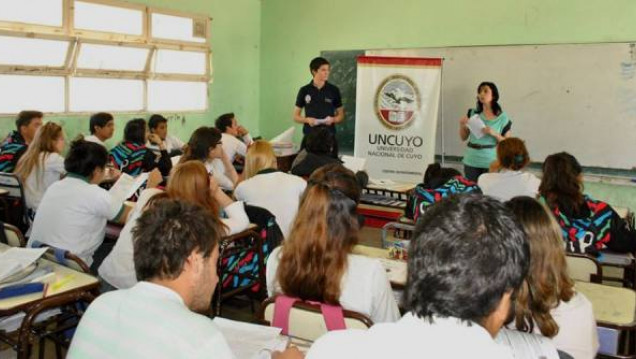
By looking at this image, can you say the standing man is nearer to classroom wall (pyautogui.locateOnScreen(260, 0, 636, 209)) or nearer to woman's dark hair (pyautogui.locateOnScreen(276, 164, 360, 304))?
classroom wall (pyautogui.locateOnScreen(260, 0, 636, 209))

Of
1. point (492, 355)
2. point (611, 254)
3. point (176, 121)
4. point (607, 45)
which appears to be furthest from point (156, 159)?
point (492, 355)

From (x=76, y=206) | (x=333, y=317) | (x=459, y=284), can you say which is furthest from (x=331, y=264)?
(x=76, y=206)

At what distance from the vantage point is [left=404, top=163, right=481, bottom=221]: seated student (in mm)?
3674

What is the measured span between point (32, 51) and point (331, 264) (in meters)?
5.06

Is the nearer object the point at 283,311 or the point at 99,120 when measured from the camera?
the point at 283,311

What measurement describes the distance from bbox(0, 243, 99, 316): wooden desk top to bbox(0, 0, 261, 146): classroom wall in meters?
4.92

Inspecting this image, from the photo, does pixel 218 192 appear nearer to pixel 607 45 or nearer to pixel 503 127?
pixel 503 127

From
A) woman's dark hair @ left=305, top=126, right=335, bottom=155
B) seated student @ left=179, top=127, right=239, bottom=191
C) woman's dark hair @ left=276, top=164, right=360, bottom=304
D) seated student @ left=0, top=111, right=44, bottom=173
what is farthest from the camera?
seated student @ left=0, top=111, right=44, bottom=173

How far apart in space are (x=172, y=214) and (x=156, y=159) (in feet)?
14.2

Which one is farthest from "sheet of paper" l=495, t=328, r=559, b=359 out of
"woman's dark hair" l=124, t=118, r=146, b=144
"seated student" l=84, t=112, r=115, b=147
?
"seated student" l=84, t=112, r=115, b=147

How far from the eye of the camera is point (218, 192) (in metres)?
3.61

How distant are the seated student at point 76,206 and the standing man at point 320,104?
11.0 feet

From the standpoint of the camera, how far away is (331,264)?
6.72 feet

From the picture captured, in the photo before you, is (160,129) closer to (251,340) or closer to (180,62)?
(180,62)
